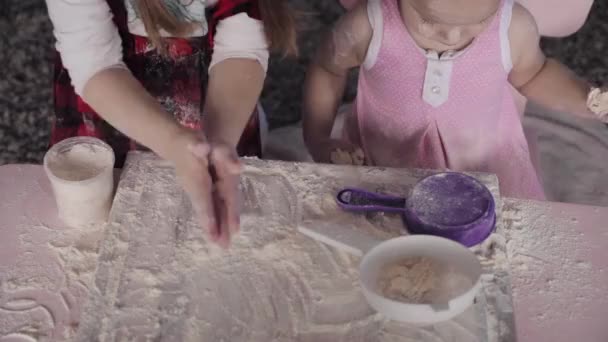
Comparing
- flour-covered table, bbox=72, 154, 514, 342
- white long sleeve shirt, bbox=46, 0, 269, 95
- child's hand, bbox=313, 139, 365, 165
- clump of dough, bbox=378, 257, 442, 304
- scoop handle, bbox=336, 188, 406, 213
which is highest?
white long sleeve shirt, bbox=46, 0, 269, 95

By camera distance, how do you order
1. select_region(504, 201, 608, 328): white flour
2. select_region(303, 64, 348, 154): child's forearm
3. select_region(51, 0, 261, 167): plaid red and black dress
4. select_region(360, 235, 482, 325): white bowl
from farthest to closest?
select_region(303, 64, 348, 154): child's forearm → select_region(51, 0, 261, 167): plaid red and black dress → select_region(504, 201, 608, 328): white flour → select_region(360, 235, 482, 325): white bowl

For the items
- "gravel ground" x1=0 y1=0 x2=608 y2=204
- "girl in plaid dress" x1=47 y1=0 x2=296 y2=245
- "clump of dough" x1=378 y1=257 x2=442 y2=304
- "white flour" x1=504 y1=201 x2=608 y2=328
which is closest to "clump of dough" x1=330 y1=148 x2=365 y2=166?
"girl in plaid dress" x1=47 y1=0 x2=296 y2=245

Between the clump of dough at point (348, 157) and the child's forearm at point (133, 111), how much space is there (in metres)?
0.27

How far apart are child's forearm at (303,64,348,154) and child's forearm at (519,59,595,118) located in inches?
10.7

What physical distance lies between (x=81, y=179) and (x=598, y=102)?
0.65m

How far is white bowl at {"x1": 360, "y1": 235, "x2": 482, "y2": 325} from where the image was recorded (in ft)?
2.45

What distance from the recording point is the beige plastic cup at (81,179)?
0.90 meters

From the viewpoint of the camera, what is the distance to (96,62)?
100 cm

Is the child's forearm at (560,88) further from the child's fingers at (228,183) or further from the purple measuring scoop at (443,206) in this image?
the child's fingers at (228,183)

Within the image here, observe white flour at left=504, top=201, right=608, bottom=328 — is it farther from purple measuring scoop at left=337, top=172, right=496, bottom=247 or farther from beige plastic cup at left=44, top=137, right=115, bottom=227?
beige plastic cup at left=44, top=137, right=115, bottom=227

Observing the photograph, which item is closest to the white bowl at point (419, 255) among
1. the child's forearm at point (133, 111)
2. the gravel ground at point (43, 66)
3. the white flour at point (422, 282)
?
the white flour at point (422, 282)

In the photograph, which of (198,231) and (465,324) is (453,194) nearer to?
(465,324)

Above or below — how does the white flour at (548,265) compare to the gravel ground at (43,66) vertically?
above

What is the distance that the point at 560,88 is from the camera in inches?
45.3
